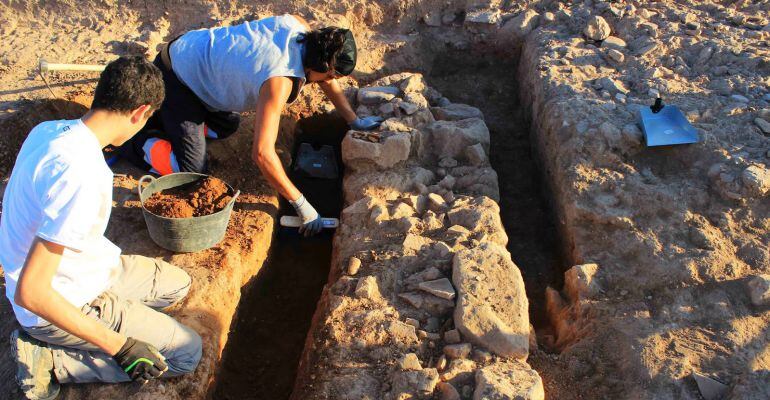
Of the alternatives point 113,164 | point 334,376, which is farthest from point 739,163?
point 113,164

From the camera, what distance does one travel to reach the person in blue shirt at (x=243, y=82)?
3162 mm

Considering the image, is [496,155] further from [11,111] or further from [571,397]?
[11,111]

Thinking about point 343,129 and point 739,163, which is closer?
point 739,163

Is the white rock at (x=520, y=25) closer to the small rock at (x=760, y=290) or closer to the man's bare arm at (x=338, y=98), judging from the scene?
the man's bare arm at (x=338, y=98)

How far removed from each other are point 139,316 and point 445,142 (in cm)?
234

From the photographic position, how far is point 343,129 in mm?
4676

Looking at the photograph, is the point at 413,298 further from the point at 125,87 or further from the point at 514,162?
the point at 514,162

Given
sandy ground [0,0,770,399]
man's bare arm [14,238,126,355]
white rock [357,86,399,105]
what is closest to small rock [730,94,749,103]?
sandy ground [0,0,770,399]

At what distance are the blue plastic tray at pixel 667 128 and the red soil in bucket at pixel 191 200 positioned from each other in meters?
2.75

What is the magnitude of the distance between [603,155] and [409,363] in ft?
6.54

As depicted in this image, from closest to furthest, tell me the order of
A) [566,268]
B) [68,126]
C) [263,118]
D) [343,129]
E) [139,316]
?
1. [68,126]
2. [139,316]
3. [263,118]
4. [566,268]
5. [343,129]

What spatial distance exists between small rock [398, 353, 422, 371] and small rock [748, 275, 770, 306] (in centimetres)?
181

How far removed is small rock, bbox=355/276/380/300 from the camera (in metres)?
2.94

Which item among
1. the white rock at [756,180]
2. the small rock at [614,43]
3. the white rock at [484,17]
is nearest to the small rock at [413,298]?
the white rock at [756,180]
